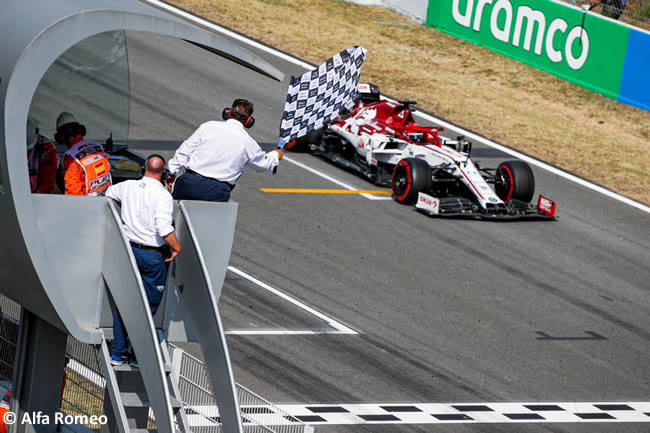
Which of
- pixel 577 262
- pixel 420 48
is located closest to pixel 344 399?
pixel 577 262

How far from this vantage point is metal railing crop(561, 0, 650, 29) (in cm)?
2447

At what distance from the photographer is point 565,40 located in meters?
25.0

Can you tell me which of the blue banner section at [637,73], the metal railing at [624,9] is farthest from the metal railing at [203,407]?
the metal railing at [624,9]

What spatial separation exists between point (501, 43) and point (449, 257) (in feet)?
36.4

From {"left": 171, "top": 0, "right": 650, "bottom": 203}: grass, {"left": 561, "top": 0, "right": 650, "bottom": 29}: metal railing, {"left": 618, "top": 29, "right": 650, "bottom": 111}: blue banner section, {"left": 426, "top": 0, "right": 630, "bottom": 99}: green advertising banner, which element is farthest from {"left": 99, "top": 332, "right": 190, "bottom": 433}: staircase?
{"left": 561, "top": 0, "right": 650, "bottom": 29}: metal railing

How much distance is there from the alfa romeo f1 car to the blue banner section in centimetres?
546

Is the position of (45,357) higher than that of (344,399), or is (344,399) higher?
(45,357)

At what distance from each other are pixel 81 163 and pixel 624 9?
18763mm

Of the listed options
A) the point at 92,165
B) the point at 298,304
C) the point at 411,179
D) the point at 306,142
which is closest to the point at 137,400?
the point at 92,165

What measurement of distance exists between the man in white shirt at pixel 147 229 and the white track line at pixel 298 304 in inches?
252

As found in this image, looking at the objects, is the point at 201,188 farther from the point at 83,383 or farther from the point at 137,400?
the point at 83,383

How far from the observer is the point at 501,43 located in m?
26.7

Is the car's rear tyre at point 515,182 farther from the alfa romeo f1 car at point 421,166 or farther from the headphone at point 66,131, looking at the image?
the headphone at point 66,131

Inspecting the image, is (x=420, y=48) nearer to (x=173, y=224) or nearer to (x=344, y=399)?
(x=344, y=399)
